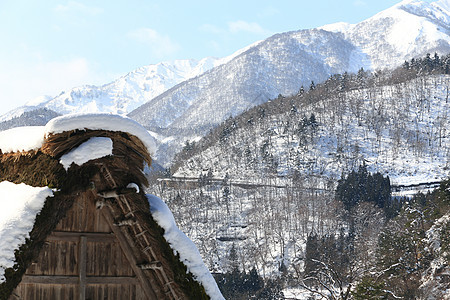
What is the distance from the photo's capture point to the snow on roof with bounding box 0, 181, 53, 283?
408cm

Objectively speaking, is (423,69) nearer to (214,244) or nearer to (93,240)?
(214,244)

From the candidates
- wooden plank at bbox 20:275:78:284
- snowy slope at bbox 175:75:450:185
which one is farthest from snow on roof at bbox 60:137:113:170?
snowy slope at bbox 175:75:450:185

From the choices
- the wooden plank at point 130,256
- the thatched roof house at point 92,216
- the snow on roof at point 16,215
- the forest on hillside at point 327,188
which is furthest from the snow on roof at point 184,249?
the forest on hillside at point 327,188

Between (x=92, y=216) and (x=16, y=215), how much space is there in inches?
42.5

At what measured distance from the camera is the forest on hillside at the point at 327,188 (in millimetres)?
40938

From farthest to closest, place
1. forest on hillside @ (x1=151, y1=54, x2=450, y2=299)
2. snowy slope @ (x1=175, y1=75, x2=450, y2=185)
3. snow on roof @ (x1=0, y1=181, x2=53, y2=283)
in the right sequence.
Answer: snowy slope @ (x1=175, y1=75, x2=450, y2=185) → forest on hillside @ (x1=151, y1=54, x2=450, y2=299) → snow on roof @ (x1=0, y1=181, x2=53, y2=283)

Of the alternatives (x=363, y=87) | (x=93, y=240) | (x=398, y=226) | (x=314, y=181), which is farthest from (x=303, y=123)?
(x=93, y=240)

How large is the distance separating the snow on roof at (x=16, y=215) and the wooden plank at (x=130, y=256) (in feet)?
3.13

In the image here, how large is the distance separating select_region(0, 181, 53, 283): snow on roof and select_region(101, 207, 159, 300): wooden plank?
95cm

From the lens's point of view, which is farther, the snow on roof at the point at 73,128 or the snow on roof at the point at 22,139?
the snow on roof at the point at 22,139

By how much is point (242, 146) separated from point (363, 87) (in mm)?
35813

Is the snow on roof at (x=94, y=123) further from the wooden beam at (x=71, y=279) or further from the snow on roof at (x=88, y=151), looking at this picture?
the wooden beam at (x=71, y=279)

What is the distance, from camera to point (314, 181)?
281 ft

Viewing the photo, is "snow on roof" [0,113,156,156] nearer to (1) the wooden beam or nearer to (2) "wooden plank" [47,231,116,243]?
(2) "wooden plank" [47,231,116,243]
